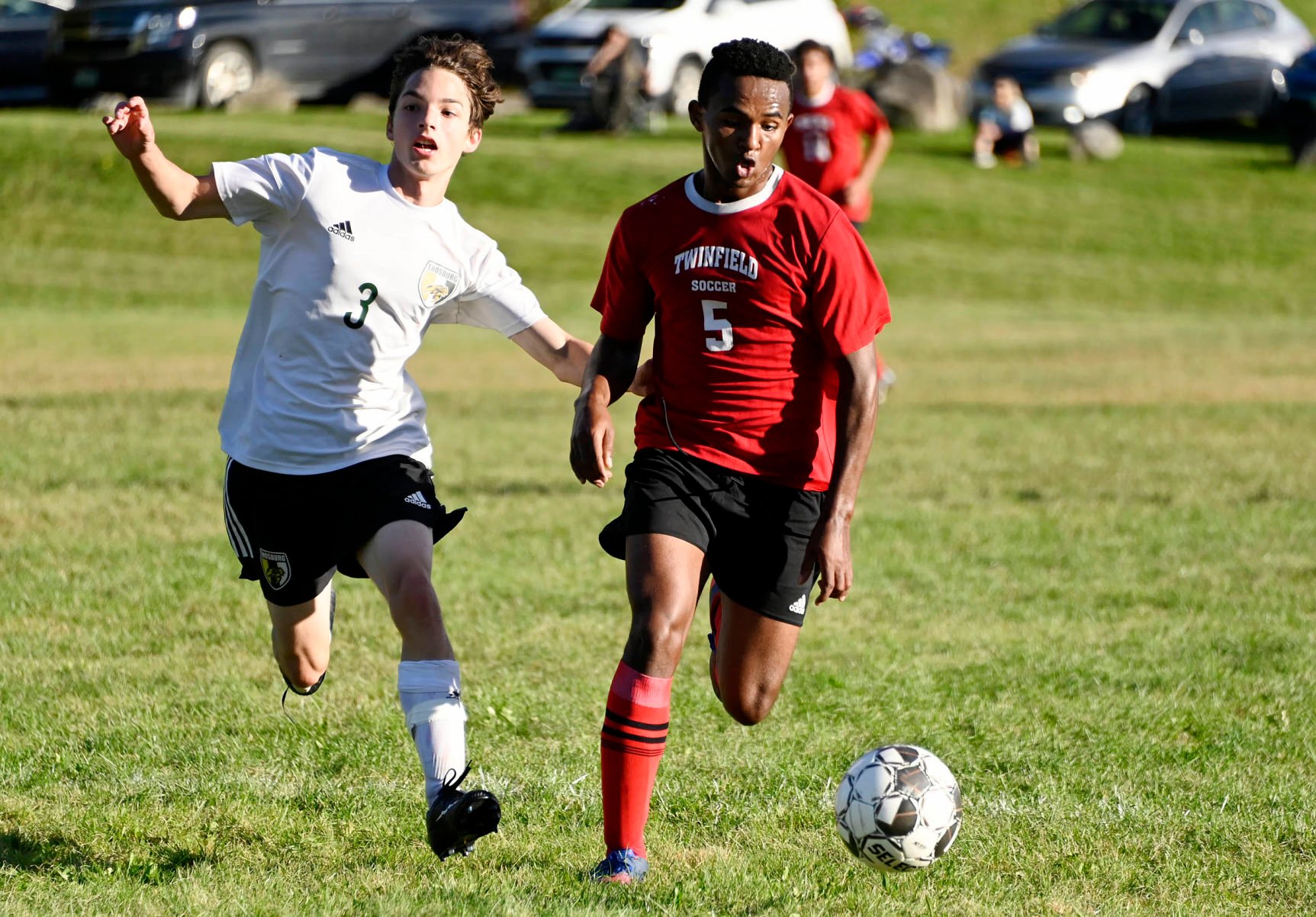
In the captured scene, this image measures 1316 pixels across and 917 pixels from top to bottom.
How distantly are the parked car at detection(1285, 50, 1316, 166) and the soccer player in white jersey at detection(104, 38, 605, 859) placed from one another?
25.3m

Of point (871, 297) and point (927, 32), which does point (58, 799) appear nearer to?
point (871, 297)

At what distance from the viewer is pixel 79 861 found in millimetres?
4289

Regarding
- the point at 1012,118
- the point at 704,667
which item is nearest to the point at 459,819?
the point at 704,667

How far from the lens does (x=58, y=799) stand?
188 inches

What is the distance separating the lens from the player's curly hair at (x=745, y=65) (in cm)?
451

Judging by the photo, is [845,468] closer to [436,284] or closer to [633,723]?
[633,723]

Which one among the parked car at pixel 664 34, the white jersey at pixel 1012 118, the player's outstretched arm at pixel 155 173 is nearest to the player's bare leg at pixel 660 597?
the player's outstretched arm at pixel 155 173

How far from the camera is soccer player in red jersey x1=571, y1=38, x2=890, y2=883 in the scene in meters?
4.43

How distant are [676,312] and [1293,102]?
2576 centimetres

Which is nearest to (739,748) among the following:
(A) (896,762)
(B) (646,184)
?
(A) (896,762)

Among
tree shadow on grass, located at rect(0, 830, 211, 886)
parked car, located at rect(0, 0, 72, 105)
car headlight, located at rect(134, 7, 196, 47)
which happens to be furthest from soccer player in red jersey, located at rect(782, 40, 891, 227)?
parked car, located at rect(0, 0, 72, 105)

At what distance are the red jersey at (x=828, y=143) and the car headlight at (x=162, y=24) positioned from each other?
13.8 meters

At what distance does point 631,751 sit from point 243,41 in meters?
23.0

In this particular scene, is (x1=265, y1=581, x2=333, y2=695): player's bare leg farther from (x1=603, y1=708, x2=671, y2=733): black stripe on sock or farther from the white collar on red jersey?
the white collar on red jersey
